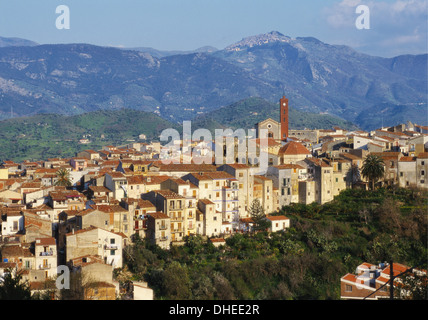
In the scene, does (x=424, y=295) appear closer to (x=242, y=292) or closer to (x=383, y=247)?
(x=242, y=292)

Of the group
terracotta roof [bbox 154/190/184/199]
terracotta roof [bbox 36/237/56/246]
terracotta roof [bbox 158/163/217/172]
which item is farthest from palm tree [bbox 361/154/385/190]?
terracotta roof [bbox 36/237/56/246]

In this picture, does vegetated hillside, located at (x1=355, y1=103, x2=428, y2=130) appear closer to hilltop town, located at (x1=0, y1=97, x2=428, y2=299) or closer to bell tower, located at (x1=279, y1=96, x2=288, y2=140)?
bell tower, located at (x1=279, y1=96, x2=288, y2=140)

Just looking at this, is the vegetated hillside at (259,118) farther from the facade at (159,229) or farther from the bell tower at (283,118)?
the facade at (159,229)

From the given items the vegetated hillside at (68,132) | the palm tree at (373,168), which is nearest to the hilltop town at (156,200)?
the palm tree at (373,168)

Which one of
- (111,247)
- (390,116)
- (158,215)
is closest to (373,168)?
A: (158,215)

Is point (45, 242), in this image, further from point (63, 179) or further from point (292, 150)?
point (292, 150)
